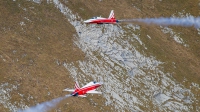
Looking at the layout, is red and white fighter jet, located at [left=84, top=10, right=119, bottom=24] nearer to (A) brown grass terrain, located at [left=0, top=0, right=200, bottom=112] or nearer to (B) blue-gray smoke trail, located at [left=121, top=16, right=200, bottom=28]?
(A) brown grass terrain, located at [left=0, top=0, right=200, bottom=112]

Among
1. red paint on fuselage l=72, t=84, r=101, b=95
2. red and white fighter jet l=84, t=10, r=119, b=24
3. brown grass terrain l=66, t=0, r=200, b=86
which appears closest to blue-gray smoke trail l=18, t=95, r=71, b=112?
red paint on fuselage l=72, t=84, r=101, b=95

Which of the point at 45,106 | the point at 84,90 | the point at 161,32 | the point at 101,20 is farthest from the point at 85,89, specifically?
the point at 161,32

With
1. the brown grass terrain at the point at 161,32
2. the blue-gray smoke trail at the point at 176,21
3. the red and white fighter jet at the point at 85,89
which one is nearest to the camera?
the red and white fighter jet at the point at 85,89

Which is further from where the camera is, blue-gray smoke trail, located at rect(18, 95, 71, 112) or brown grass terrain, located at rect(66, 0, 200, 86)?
brown grass terrain, located at rect(66, 0, 200, 86)

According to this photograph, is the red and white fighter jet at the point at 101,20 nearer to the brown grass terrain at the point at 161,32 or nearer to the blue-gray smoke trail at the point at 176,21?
the brown grass terrain at the point at 161,32

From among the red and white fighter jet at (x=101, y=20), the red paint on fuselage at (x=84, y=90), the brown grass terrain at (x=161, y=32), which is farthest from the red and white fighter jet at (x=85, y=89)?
the brown grass terrain at (x=161, y=32)

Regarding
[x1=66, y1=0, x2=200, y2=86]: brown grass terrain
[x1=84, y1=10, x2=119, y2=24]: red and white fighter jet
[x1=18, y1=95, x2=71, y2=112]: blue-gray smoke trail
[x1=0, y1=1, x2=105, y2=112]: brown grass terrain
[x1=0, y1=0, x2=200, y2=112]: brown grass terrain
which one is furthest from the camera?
[x1=66, y1=0, x2=200, y2=86]: brown grass terrain

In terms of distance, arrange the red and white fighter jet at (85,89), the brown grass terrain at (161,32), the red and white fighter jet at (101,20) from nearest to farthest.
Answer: the red and white fighter jet at (85,89) → the red and white fighter jet at (101,20) → the brown grass terrain at (161,32)

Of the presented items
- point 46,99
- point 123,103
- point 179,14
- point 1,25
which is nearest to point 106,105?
point 123,103
